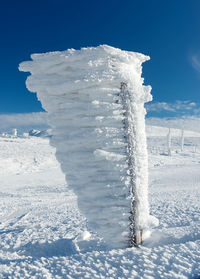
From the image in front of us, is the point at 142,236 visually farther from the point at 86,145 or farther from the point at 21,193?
the point at 21,193

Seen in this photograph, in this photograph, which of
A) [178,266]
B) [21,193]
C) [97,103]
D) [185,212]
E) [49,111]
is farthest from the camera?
[21,193]

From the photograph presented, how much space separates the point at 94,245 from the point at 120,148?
1037 mm

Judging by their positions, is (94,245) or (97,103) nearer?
(97,103)

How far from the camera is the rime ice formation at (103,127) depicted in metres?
2.27

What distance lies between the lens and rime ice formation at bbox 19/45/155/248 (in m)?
2.27

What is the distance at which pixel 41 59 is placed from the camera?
2303 millimetres

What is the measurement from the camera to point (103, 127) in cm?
231

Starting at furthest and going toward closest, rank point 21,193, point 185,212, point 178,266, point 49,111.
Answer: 1. point 21,193
2. point 185,212
3. point 49,111
4. point 178,266

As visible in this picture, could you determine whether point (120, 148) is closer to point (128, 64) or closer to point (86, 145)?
point (86, 145)

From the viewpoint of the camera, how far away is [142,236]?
2.39 metres

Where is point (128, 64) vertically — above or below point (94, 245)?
above

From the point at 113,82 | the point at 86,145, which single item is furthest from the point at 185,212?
the point at 113,82

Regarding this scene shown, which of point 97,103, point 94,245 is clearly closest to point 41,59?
point 97,103

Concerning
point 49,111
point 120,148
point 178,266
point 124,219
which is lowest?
point 178,266
